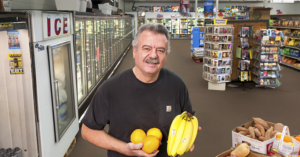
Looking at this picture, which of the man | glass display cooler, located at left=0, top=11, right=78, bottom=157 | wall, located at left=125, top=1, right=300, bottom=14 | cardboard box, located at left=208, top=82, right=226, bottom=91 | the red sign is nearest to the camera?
the man

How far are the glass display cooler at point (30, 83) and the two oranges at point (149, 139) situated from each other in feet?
5.00

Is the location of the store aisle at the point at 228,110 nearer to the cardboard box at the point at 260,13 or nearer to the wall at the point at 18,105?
the wall at the point at 18,105

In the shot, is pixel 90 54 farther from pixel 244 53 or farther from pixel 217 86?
pixel 244 53

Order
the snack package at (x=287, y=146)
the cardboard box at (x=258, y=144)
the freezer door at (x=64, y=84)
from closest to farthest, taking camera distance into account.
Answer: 1. the snack package at (x=287, y=146)
2. the cardboard box at (x=258, y=144)
3. the freezer door at (x=64, y=84)

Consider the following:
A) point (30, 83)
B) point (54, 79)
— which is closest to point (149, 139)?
point (30, 83)

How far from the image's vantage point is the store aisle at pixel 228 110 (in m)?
3.69

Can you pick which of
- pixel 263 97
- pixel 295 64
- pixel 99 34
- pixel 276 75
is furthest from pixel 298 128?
pixel 295 64

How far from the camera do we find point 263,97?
242 inches

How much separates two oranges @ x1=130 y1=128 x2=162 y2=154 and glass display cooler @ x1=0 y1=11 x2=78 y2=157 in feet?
5.00

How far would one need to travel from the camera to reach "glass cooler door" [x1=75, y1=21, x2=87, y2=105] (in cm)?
452

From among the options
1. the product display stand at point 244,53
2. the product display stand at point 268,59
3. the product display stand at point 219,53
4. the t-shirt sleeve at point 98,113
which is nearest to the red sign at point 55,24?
the t-shirt sleeve at point 98,113

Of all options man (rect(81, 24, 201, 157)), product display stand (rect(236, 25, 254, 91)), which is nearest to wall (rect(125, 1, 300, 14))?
product display stand (rect(236, 25, 254, 91))

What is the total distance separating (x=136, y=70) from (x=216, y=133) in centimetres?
297

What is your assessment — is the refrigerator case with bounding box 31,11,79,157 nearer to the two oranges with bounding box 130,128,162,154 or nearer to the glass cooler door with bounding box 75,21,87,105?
the glass cooler door with bounding box 75,21,87,105
